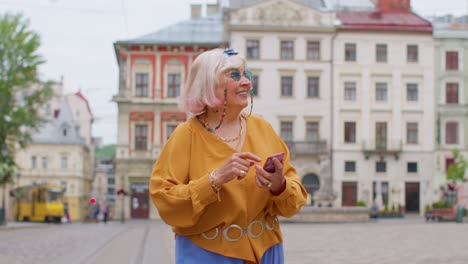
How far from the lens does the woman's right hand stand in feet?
9.18

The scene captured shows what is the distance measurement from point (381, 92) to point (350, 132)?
11.6ft

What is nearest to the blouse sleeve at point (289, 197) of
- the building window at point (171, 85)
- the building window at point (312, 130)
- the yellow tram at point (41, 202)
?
the yellow tram at point (41, 202)

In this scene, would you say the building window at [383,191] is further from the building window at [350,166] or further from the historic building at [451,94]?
the historic building at [451,94]

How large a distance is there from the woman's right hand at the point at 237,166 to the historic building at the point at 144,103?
45.6m

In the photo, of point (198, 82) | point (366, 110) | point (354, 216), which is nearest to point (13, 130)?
point (354, 216)

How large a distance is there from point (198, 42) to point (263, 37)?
4.67 meters

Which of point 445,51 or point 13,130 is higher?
point 445,51

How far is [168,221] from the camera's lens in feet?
9.93

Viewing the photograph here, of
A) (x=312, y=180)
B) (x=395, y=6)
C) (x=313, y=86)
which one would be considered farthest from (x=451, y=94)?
(x=312, y=180)

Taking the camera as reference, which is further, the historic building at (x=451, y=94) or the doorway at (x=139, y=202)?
the historic building at (x=451, y=94)

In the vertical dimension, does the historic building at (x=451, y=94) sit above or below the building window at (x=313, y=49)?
below

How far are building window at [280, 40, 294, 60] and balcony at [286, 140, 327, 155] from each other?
232 inches

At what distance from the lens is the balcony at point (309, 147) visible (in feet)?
157

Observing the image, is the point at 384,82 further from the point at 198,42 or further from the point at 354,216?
the point at 354,216
